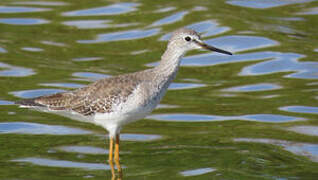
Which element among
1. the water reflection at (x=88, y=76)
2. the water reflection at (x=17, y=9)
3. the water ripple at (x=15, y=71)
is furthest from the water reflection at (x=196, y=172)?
the water reflection at (x=17, y=9)

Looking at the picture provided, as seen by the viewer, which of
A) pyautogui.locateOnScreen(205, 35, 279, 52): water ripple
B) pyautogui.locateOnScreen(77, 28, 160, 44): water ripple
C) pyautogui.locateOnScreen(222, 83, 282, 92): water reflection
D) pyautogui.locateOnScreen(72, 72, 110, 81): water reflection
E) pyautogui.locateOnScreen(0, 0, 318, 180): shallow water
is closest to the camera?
pyautogui.locateOnScreen(0, 0, 318, 180): shallow water

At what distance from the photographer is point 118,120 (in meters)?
11.8

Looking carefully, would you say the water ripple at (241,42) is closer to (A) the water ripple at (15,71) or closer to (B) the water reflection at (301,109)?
(B) the water reflection at (301,109)

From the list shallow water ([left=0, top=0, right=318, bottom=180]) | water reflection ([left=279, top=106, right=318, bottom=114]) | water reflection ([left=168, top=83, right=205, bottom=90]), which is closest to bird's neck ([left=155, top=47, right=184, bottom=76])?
shallow water ([left=0, top=0, right=318, bottom=180])

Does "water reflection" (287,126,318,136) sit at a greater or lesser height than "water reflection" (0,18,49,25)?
lesser

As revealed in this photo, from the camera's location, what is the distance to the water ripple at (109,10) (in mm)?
21578

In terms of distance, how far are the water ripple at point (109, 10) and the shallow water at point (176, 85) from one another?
0.11ft

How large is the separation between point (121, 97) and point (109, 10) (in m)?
10.4

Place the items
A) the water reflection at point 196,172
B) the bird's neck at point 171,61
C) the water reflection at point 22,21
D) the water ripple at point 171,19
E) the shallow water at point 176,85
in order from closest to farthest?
the water reflection at point 196,172 < the bird's neck at point 171,61 < the shallow water at point 176,85 < the water ripple at point 171,19 < the water reflection at point 22,21

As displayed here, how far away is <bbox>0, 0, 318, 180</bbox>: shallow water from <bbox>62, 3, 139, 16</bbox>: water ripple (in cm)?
3

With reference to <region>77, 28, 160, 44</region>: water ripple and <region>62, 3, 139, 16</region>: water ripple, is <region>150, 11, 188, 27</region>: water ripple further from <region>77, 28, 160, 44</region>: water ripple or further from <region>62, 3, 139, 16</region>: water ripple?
<region>62, 3, 139, 16</region>: water ripple

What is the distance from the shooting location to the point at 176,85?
17219mm

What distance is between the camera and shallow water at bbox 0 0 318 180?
41.2ft

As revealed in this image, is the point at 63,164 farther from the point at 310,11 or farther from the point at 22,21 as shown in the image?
the point at 310,11
